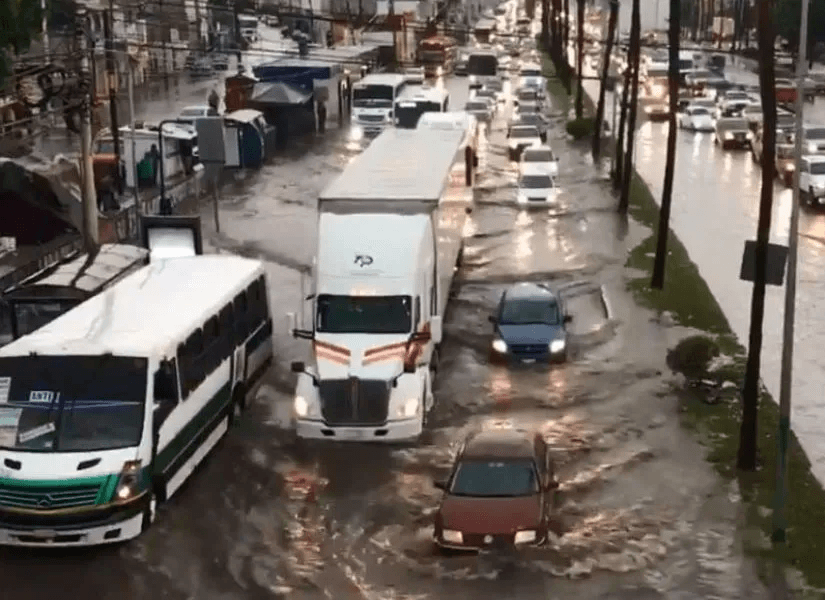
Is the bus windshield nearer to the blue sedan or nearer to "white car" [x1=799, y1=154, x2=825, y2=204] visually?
"white car" [x1=799, y1=154, x2=825, y2=204]

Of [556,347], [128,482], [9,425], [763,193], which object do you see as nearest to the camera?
[128,482]

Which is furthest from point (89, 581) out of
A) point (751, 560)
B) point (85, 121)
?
point (85, 121)

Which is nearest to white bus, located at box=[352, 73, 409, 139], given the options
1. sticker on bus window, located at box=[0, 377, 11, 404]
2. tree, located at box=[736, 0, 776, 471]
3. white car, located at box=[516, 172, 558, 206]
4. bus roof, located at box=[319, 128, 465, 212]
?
white car, located at box=[516, 172, 558, 206]

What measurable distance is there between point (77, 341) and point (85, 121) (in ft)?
49.0

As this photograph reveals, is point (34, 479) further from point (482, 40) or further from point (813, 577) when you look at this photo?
point (482, 40)

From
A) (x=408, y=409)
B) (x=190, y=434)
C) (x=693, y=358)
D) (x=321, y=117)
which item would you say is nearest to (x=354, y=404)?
(x=408, y=409)

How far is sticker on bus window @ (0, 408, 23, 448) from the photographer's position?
1813cm

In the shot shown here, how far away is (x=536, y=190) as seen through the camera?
Answer: 4966cm

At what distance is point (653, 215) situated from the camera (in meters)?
47.0

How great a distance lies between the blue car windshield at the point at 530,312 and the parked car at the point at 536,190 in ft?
66.3

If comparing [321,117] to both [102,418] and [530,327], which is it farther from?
[102,418]

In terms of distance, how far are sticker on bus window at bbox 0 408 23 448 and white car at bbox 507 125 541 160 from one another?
44.7 m

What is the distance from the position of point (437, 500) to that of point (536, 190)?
99.2ft

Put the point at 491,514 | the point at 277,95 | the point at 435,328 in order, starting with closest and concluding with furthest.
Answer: the point at 491,514 → the point at 435,328 → the point at 277,95
